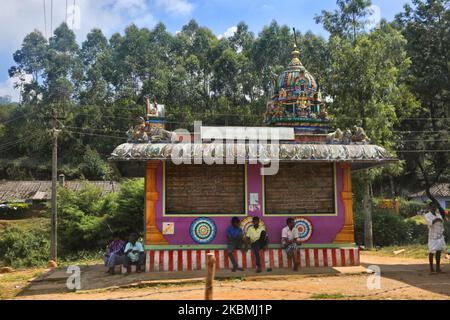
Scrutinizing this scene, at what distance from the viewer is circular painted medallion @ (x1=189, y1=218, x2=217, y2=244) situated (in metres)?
12.4

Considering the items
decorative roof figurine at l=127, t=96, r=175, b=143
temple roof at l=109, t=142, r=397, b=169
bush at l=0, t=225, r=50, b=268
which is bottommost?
bush at l=0, t=225, r=50, b=268

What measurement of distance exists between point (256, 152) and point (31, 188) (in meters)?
35.7

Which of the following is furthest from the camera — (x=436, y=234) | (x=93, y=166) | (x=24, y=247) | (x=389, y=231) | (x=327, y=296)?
(x=93, y=166)

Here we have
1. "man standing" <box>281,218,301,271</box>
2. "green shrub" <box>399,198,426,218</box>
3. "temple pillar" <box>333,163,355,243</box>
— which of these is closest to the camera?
"man standing" <box>281,218,301,271</box>

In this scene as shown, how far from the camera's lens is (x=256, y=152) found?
39.4ft

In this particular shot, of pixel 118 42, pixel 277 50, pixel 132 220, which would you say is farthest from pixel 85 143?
pixel 132 220

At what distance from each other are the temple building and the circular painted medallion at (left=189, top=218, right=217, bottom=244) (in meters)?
0.03

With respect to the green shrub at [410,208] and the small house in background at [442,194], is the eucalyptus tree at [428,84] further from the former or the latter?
the small house in background at [442,194]

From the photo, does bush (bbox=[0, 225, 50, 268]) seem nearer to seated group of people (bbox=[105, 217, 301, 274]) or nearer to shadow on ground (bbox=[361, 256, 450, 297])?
seated group of people (bbox=[105, 217, 301, 274])

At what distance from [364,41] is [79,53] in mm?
47741

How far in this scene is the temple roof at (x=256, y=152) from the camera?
11.7 metres

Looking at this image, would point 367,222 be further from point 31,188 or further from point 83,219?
point 31,188

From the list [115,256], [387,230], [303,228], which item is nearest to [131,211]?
[115,256]

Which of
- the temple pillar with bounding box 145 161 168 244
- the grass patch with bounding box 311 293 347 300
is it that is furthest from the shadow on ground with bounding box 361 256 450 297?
the temple pillar with bounding box 145 161 168 244
